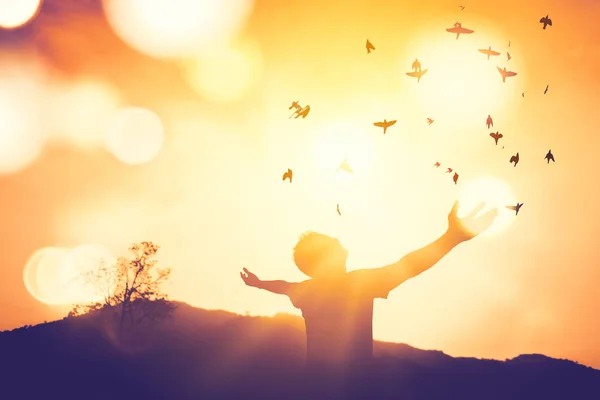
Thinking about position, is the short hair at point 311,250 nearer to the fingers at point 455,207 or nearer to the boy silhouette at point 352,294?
the boy silhouette at point 352,294

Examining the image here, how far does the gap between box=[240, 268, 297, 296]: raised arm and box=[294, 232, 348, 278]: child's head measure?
0.30 meters

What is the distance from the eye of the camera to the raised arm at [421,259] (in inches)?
222

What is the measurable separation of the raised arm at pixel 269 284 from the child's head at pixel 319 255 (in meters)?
0.30

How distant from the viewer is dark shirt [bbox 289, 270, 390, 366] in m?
5.46

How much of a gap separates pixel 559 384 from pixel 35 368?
6.56 m

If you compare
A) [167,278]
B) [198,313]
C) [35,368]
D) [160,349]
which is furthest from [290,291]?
[167,278]

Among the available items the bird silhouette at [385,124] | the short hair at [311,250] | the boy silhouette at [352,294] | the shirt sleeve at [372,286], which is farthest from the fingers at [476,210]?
the bird silhouette at [385,124]

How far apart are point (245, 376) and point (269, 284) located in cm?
142

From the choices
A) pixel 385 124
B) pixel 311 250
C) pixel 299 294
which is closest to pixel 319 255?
pixel 311 250

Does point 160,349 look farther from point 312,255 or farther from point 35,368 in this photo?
point 312,255

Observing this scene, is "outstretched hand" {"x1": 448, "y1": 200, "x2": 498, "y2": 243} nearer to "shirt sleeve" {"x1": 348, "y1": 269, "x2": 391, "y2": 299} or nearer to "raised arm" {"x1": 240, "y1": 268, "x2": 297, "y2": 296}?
"shirt sleeve" {"x1": 348, "y1": 269, "x2": 391, "y2": 299}

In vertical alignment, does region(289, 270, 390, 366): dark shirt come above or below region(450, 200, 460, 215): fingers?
below

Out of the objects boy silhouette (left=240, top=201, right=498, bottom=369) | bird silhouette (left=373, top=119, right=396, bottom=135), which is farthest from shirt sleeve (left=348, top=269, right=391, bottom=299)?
bird silhouette (left=373, top=119, right=396, bottom=135)

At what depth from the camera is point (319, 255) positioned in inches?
246
